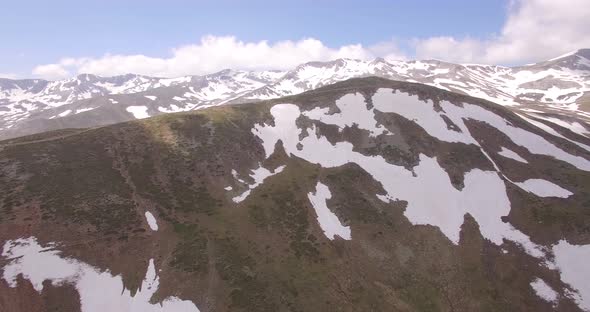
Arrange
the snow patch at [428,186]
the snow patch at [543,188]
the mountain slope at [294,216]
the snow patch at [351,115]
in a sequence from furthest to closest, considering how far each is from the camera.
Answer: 1. the snow patch at [351,115]
2. the snow patch at [543,188]
3. the snow patch at [428,186]
4. the mountain slope at [294,216]

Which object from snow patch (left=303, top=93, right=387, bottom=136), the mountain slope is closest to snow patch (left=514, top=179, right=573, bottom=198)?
the mountain slope

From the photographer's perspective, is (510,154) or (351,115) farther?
(351,115)

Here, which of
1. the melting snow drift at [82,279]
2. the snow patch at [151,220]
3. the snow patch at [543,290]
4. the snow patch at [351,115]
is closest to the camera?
the melting snow drift at [82,279]

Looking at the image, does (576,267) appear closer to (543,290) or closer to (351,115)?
(543,290)

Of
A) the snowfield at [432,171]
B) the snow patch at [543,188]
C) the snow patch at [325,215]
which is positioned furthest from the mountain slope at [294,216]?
the snow patch at [543,188]

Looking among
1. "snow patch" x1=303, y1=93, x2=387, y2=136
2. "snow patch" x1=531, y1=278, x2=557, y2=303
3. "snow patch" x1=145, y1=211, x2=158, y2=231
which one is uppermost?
"snow patch" x1=303, y1=93, x2=387, y2=136

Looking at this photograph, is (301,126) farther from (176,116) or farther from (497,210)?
(497,210)

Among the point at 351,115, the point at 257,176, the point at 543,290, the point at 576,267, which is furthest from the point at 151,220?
the point at 576,267

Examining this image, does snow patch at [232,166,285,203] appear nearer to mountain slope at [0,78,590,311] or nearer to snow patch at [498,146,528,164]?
mountain slope at [0,78,590,311]

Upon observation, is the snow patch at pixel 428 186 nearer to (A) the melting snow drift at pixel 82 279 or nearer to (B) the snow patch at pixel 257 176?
(B) the snow patch at pixel 257 176
